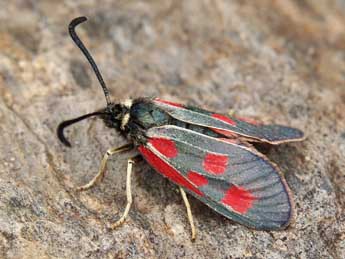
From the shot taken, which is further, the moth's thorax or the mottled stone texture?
the moth's thorax

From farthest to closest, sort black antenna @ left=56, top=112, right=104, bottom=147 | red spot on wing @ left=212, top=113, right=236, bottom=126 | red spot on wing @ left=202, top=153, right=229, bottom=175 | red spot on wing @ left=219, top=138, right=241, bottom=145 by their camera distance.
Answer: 1. black antenna @ left=56, top=112, right=104, bottom=147
2. red spot on wing @ left=212, top=113, right=236, bottom=126
3. red spot on wing @ left=219, top=138, right=241, bottom=145
4. red spot on wing @ left=202, top=153, right=229, bottom=175

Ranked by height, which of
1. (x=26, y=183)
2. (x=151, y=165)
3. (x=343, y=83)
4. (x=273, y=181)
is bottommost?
(x=343, y=83)

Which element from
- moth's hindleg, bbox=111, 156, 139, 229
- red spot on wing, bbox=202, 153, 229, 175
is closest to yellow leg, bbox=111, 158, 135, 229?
moth's hindleg, bbox=111, 156, 139, 229

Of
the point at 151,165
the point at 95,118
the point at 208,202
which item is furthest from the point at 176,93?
the point at 208,202

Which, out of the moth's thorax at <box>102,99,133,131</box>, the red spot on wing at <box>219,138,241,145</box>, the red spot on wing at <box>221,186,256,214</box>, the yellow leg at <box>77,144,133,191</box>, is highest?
the moth's thorax at <box>102,99,133,131</box>

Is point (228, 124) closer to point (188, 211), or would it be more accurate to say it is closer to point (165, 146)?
point (165, 146)

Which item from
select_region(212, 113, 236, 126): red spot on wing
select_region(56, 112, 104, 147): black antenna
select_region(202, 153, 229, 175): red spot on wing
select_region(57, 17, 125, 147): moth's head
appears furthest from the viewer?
select_region(56, 112, 104, 147): black antenna

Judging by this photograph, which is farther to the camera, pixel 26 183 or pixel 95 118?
pixel 95 118

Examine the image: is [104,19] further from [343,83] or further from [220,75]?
[343,83]

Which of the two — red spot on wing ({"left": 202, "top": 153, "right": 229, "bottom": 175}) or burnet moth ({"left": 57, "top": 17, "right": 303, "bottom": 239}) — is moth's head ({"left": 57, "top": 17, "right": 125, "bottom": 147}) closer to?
burnet moth ({"left": 57, "top": 17, "right": 303, "bottom": 239})
